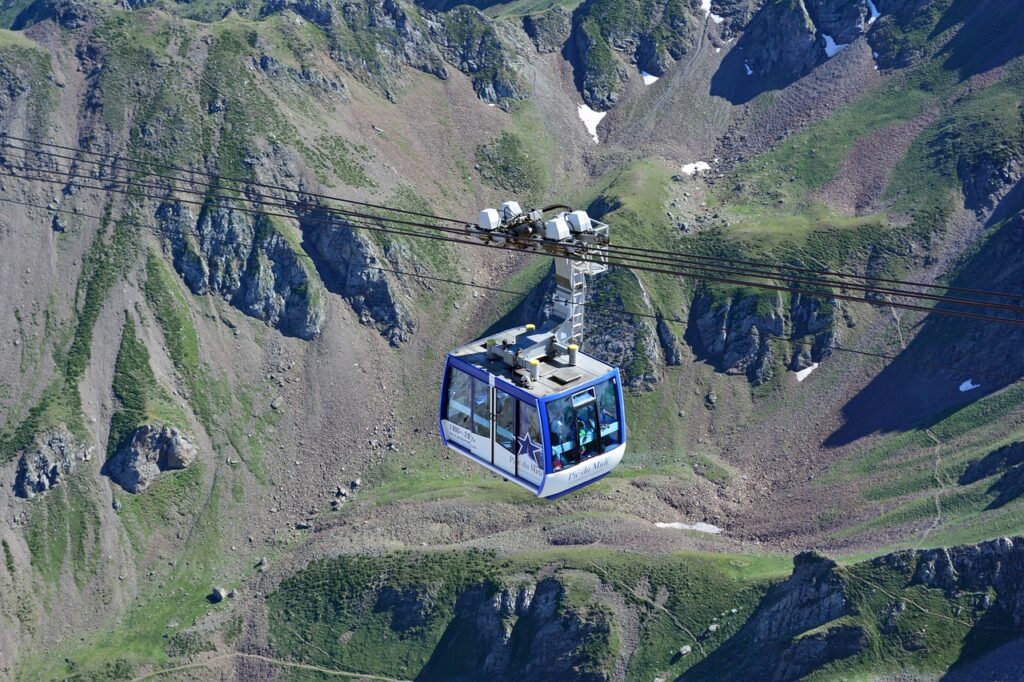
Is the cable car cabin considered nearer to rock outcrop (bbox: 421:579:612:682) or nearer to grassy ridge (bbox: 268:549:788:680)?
rock outcrop (bbox: 421:579:612:682)

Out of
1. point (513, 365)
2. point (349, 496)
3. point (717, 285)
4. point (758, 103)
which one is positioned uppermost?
point (513, 365)

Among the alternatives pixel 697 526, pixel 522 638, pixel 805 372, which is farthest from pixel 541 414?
pixel 805 372

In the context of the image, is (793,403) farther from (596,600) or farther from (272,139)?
(272,139)

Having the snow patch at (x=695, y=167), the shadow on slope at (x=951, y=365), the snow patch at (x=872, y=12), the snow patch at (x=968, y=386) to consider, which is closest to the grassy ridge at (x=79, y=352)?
the snow patch at (x=695, y=167)

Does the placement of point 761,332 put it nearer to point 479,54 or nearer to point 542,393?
point 479,54

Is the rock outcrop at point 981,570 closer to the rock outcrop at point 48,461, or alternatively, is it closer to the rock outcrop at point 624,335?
the rock outcrop at point 624,335

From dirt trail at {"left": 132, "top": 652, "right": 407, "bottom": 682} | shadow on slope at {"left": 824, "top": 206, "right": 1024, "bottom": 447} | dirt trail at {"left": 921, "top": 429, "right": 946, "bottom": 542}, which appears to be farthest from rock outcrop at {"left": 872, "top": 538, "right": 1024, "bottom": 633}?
dirt trail at {"left": 132, "top": 652, "right": 407, "bottom": 682}

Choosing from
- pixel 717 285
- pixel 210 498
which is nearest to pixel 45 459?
pixel 210 498
